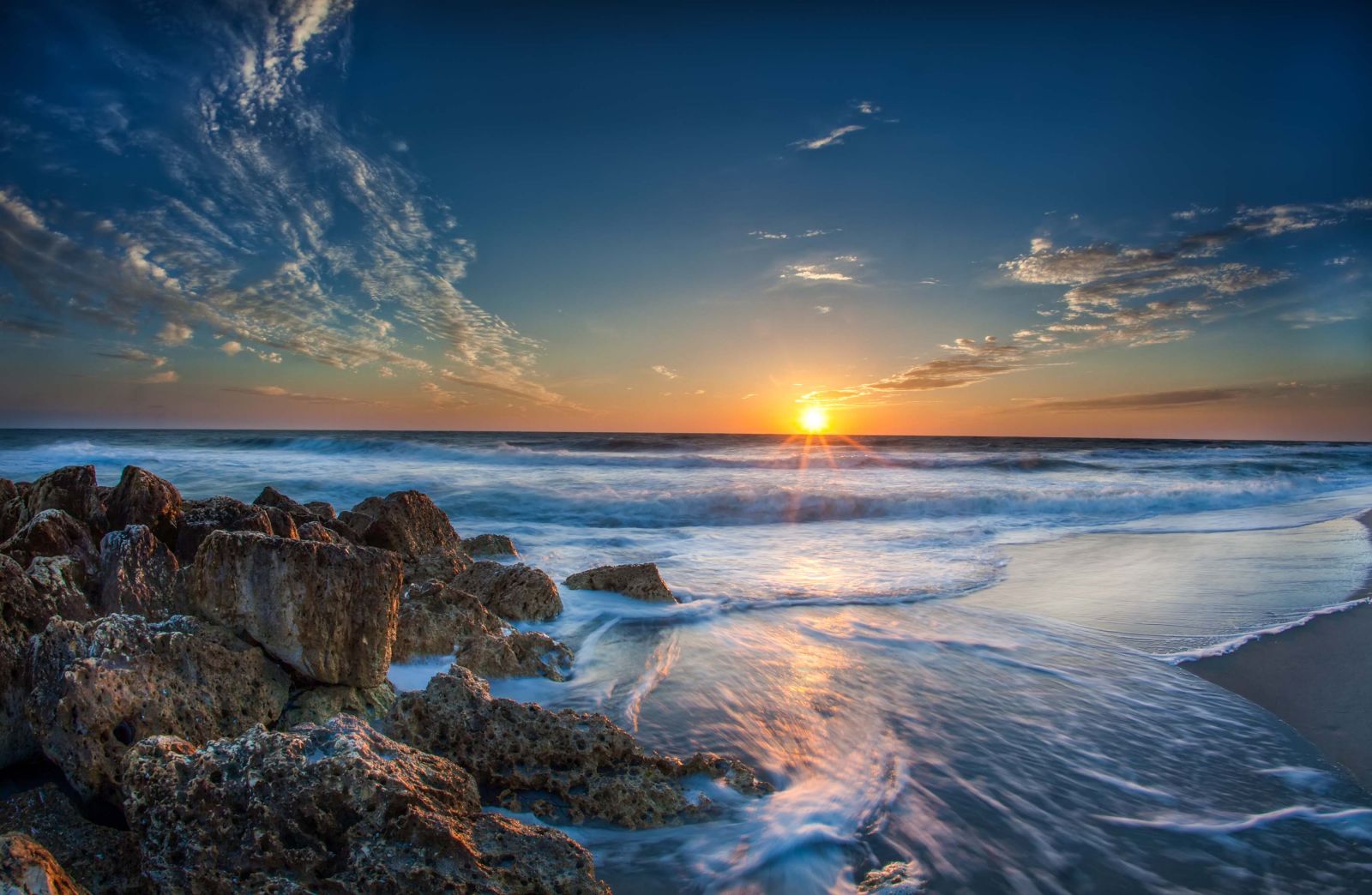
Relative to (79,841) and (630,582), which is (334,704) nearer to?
(79,841)

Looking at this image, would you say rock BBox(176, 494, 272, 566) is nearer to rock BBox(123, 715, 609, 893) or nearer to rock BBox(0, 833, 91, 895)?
rock BBox(123, 715, 609, 893)

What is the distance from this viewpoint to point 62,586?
2.85m

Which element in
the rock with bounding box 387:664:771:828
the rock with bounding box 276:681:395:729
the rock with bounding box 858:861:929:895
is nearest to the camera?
the rock with bounding box 858:861:929:895

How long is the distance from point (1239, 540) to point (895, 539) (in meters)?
4.47

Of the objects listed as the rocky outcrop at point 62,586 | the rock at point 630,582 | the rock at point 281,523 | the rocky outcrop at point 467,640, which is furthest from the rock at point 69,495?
the rock at point 630,582

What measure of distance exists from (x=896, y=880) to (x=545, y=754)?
131cm

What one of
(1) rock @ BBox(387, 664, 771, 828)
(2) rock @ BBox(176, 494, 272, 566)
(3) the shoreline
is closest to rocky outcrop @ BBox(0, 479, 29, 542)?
(2) rock @ BBox(176, 494, 272, 566)

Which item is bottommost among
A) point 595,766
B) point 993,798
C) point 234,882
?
point 993,798

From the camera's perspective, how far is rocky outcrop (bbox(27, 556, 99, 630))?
2756 millimetres

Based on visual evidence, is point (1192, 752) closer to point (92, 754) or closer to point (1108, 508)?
point (92, 754)

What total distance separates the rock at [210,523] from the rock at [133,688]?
3.94 ft

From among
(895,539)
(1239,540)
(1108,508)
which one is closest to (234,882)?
(895,539)

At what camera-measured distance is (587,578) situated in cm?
594

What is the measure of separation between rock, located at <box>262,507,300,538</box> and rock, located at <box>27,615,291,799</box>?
1236mm
